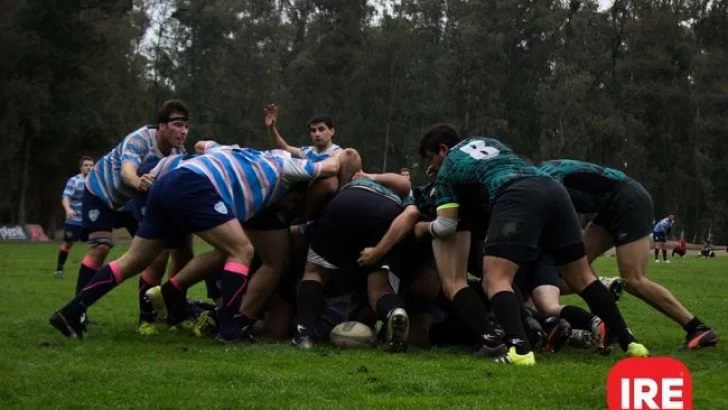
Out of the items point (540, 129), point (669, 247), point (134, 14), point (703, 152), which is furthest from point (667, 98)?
point (134, 14)

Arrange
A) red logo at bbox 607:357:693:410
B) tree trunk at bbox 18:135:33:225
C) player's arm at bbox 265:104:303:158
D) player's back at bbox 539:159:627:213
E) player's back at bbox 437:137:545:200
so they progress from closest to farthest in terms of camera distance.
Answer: red logo at bbox 607:357:693:410 < player's back at bbox 437:137:545:200 < player's back at bbox 539:159:627:213 < player's arm at bbox 265:104:303:158 < tree trunk at bbox 18:135:33:225

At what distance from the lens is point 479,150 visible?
22.3 ft

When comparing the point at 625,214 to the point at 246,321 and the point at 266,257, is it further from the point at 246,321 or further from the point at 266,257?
the point at 246,321

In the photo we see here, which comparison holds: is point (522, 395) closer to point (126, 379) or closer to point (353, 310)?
point (126, 379)

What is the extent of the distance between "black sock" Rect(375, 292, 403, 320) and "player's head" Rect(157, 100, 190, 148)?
7.92ft

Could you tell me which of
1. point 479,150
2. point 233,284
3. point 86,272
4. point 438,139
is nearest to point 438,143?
point 438,139

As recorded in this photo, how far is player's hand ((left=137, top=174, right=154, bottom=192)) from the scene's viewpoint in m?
7.99

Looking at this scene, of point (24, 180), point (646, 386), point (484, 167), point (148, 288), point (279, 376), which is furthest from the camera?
point (24, 180)

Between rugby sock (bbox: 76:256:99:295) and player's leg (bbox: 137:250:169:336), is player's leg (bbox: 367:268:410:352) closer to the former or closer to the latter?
player's leg (bbox: 137:250:169:336)

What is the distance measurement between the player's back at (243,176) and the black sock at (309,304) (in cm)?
70

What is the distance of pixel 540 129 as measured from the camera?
57.2 m

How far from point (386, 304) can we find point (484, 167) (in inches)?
49.7

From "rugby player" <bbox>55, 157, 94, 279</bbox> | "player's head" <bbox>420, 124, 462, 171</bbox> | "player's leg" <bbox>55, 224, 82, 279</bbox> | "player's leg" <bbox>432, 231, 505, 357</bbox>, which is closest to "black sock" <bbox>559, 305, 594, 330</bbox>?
Answer: "player's leg" <bbox>432, 231, 505, 357</bbox>

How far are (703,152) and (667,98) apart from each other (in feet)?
14.6
